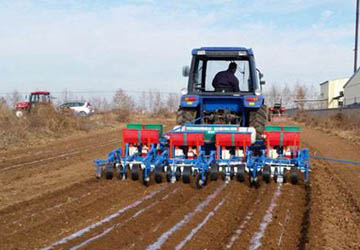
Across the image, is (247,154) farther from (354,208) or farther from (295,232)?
(295,232)

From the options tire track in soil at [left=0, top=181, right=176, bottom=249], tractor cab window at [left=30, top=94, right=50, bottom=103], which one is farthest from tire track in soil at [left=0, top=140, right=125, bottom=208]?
tractor cab window at [left=30, top=94, right=50, bottom=103]

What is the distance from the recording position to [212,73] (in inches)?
367

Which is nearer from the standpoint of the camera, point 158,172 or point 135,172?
point 158,172

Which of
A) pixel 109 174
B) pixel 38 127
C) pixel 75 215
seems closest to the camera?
pixel 75 215

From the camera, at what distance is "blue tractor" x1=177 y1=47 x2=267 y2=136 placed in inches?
329

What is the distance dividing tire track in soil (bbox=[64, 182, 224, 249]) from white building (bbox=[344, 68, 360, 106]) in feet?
127

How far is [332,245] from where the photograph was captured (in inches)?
165

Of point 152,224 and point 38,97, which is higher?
point 38,97

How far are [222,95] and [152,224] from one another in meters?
4.11

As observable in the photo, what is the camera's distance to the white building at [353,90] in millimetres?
41969

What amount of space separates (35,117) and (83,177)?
12189 mm

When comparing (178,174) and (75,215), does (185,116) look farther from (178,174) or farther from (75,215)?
(75,215)

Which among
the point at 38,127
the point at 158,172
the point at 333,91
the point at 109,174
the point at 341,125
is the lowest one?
the point at 109,174

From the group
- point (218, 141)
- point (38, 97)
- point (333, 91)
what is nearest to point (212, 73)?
point (218, 141)
